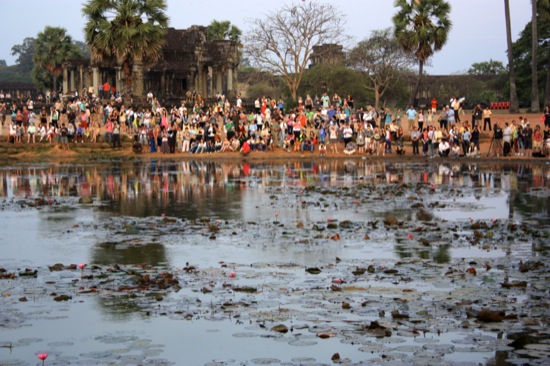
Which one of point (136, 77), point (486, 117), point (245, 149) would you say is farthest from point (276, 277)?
point (136, 77)

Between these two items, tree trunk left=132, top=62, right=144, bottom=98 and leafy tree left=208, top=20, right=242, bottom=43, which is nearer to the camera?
tree trunk left=132, top=62, right=144, bottom=98

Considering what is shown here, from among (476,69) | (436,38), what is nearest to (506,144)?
(436,38)

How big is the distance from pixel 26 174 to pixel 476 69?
85.2m

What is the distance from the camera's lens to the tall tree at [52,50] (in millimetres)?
85188

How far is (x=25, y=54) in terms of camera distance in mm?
173875

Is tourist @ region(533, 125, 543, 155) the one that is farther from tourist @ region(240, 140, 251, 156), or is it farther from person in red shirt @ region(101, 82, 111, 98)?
person in red shirt @ region(101, 82, 111, 98)

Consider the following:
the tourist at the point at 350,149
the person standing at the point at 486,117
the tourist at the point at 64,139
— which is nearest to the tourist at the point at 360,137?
the tourist at the point at 350,149

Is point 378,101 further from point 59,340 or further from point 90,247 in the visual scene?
point 59,340

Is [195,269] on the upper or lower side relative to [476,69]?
lower

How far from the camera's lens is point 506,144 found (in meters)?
39.7

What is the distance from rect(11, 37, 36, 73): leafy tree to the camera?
6791 inches

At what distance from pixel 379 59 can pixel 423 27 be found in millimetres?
21111

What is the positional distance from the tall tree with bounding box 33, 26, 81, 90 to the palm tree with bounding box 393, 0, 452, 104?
3774 centimetres

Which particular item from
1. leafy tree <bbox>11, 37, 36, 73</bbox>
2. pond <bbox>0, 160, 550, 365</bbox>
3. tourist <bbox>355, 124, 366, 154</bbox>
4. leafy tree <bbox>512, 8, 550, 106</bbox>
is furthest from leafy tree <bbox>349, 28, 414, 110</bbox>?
leafy tree <bbox>11, 37, 36, 73</bbox>
